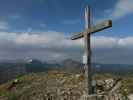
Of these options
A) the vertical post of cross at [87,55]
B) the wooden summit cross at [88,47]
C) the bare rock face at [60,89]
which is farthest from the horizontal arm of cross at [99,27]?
the bare rock face at [60,89]

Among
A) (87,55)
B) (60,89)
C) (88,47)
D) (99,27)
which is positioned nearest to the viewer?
(99,27)

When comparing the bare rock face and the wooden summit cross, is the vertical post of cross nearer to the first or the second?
the wooden summit cross

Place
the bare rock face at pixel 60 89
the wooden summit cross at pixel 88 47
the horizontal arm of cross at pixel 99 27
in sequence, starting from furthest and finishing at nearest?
1. the bare rock face at pixel 60 89
2. the wooden summit cross at pixel 88 47
3. the horizontal arm of cross at pixel 99 27

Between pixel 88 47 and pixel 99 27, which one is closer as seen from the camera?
pixel 99 27

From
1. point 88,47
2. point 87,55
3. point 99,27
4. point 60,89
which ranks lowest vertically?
point 60,89

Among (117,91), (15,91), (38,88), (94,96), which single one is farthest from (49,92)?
(94,96)

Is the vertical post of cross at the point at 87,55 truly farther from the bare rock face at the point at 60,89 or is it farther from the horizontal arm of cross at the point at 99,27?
the bare rock face at the point at 60,89

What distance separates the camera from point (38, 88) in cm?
1922

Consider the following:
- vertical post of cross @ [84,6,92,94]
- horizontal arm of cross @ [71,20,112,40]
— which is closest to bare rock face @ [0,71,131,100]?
vertical post of cross @ [84,6,92,94]

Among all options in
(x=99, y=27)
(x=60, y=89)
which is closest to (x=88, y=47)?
(x=99, y=27)

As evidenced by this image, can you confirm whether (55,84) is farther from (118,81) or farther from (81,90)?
(118,81)

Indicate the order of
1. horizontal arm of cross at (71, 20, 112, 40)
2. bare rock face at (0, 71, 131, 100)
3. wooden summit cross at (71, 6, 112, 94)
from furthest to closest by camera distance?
bare rock face at (0, 71, 131, 100), wooden summit cross at (71, 6, 112, 94), horizontal arm of cross at (71, 20, 112, 40)

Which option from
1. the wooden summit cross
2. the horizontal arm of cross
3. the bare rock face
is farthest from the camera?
the bare rock face

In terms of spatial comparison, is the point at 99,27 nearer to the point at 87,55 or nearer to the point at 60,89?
the point at 87,55
